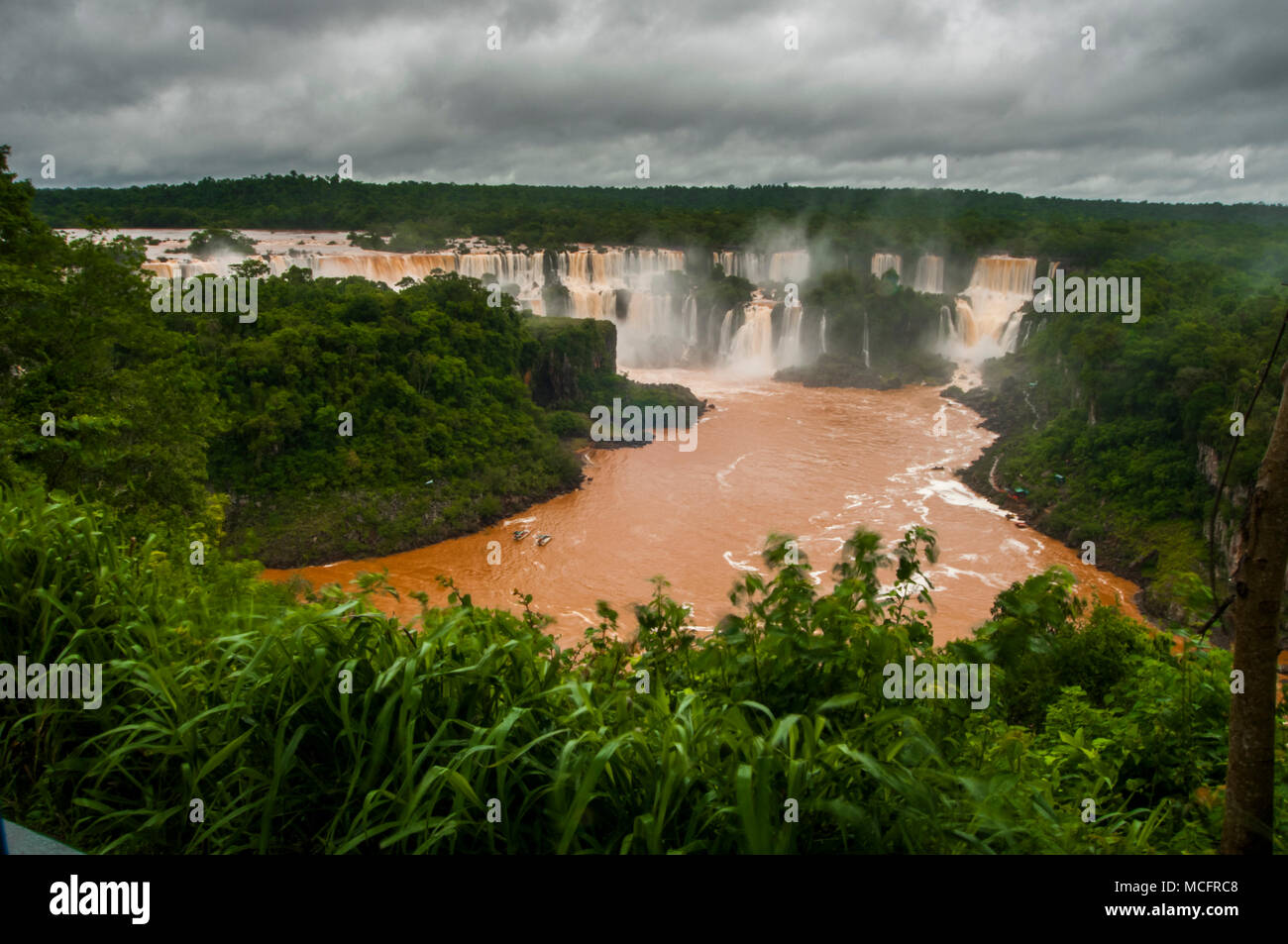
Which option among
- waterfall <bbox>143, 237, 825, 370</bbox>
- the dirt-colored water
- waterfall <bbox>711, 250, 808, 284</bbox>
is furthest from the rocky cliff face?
waterfall <bbox>711, 250, 808, 284</bbox>

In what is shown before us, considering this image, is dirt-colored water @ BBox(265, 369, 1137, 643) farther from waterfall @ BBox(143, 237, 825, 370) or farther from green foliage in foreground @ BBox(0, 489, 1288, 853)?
waterfall @ BBox(143, 237, 825, 370)

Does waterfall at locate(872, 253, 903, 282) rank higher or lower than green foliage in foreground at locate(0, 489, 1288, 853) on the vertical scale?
higher

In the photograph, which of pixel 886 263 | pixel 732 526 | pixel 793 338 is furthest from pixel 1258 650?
pixel 886 263

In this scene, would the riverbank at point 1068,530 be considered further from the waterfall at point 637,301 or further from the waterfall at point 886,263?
the waterfall at point 886,263

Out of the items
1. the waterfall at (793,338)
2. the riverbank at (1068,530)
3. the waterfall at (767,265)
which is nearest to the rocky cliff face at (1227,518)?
the riverbank at (1068,530)

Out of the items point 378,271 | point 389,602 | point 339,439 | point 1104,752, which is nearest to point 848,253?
point 378,271
